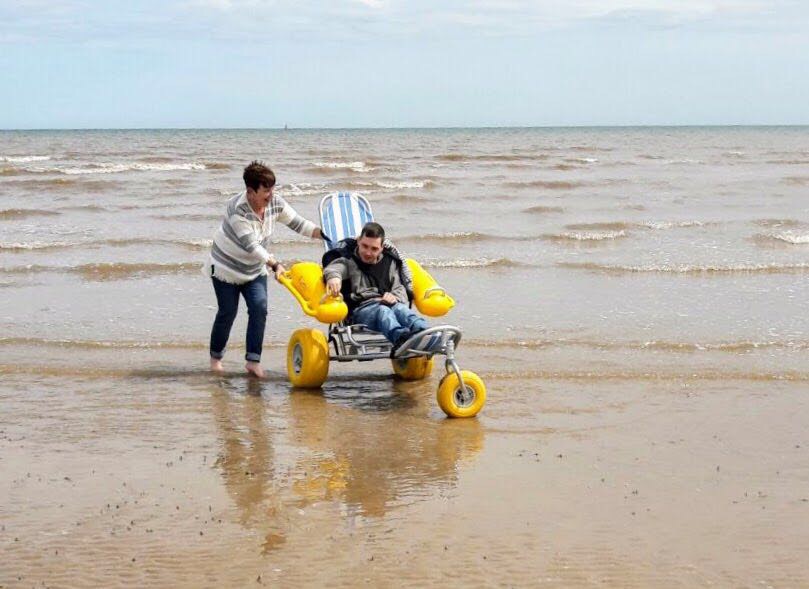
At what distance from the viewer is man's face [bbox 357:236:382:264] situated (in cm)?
765

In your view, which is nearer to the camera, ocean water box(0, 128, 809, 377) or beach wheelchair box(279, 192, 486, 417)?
beach wheelchair box(279, 192, 486, 417)

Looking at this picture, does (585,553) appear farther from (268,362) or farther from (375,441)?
(268,362)

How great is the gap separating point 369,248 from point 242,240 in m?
0.91

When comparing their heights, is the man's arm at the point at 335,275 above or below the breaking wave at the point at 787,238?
below

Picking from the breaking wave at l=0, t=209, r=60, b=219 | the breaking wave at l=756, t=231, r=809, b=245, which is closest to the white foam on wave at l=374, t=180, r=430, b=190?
the breaking wave at l=0, t=209, r=60, b=219

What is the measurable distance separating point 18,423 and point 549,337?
4505 millimetres

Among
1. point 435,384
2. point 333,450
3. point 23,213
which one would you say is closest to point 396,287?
point 435,384

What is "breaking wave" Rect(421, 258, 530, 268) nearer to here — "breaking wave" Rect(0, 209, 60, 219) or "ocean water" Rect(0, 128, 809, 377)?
→ "ocean water" Rect(0, 128, 809, 377)

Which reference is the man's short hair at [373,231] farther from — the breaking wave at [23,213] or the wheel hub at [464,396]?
the breaking wave at [23,213]

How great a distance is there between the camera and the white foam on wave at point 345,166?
34.4 m

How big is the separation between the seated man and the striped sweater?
0.57m

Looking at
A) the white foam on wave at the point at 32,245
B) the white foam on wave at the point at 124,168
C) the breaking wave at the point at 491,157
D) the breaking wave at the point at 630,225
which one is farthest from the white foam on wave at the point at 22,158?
the breaking wave at the point at 630,225

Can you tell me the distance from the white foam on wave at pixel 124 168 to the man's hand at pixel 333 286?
25227 millimetres

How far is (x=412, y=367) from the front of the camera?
8.05 m
